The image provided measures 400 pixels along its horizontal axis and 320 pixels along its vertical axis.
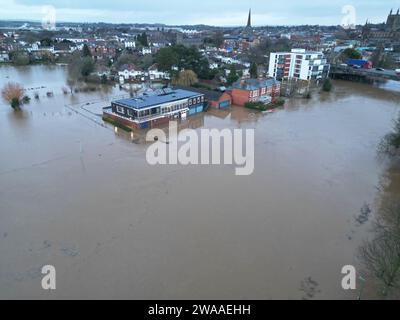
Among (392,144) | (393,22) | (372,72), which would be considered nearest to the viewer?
(392,144)

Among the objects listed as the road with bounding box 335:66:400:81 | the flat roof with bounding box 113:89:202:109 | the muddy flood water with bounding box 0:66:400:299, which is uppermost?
the road with bounding box 335:66:400:81

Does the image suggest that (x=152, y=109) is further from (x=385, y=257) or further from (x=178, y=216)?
(x=385, y=257)

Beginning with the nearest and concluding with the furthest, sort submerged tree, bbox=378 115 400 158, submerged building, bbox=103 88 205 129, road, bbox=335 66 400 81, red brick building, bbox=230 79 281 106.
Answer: submerged tree, bbox=378 115 400 158
submerged building, bbox=103 88 205 129
red brick building, bbox=230 79 281 106
road, bbox=335 66 400 81

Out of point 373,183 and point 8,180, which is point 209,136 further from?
point 8,180

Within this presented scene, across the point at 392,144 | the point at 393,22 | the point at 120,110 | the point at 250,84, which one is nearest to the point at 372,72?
the point at 250,84

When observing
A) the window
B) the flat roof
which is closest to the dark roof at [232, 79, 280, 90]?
the flat roof

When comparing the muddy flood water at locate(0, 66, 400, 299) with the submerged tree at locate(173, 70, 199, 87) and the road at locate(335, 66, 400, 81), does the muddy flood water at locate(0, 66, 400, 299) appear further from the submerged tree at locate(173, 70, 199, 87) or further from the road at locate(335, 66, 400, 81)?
the road at locate(335, 66, 400, 81)
